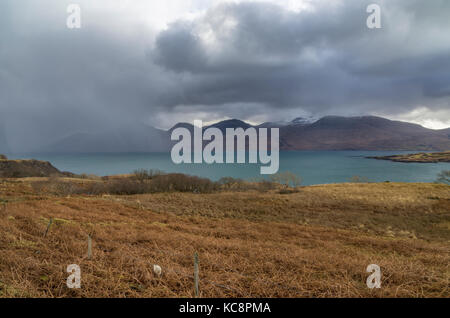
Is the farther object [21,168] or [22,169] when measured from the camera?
[21,168]

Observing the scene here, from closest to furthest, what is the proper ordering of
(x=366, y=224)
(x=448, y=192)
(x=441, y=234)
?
1. (x=441, y=234)
2. (x=366, y=224)
3. (x=448, y=192)

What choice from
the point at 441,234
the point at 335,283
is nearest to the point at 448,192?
the point at 441,234

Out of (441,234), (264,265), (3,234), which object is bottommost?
(441,234)

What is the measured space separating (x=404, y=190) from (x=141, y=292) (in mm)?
48500

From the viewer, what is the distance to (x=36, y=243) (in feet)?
13.3

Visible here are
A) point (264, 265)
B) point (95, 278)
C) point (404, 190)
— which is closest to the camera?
point (95, 278)

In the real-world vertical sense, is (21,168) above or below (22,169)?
above

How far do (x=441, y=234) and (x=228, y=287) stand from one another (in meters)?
23.0

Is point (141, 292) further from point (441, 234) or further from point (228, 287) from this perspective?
point (441, 234)

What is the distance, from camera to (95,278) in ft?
9.60

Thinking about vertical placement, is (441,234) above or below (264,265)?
below

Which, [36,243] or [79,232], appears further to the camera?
[79,232]
